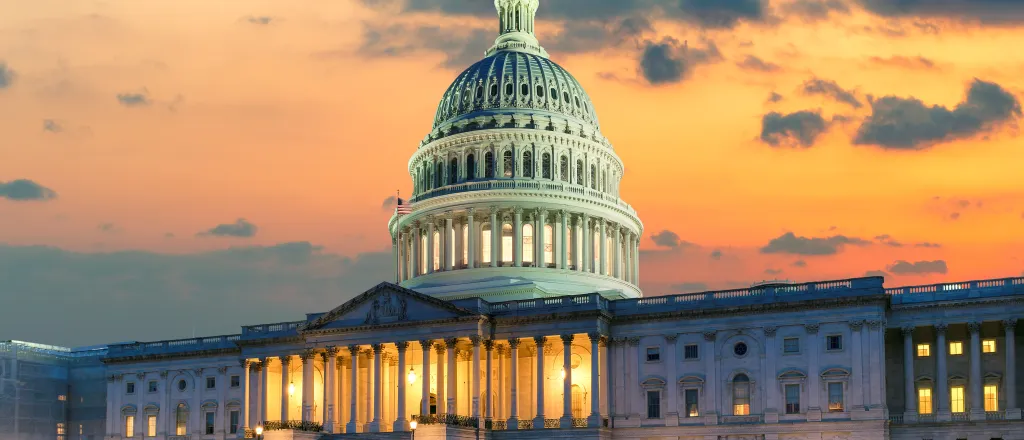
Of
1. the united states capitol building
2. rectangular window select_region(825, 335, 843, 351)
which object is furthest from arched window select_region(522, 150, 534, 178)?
rectangular window select_region(825, 335, 843, 351)

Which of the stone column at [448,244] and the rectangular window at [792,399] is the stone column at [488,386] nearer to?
the stone column at [448,244]

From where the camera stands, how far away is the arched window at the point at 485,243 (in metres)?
125

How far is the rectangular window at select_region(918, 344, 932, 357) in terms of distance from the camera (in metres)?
99.1

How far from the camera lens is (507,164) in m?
129

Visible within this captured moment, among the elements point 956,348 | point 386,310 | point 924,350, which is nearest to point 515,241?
point 386,310

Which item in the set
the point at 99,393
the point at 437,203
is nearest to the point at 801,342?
the point at 437,203

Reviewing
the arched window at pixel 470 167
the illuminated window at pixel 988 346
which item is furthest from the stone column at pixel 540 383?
the illuminated window at pixel 988 346

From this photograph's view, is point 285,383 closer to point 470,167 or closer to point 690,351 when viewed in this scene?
point 470,167

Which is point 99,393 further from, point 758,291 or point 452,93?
point 758,291

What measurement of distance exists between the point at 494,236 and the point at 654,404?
27.4 metres

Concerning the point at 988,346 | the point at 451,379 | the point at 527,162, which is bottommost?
the point at 451,379

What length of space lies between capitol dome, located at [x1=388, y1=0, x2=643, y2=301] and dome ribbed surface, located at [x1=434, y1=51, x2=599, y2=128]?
A: 5.2 inches

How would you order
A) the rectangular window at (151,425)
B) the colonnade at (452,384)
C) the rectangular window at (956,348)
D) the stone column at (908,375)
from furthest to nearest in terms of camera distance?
the rectangular window at (151,425)
the colonnade at (452,384)
the rectangular window at (956,348)
the stone column at (908,375)

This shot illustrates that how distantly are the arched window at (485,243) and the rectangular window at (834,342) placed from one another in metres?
36.3
